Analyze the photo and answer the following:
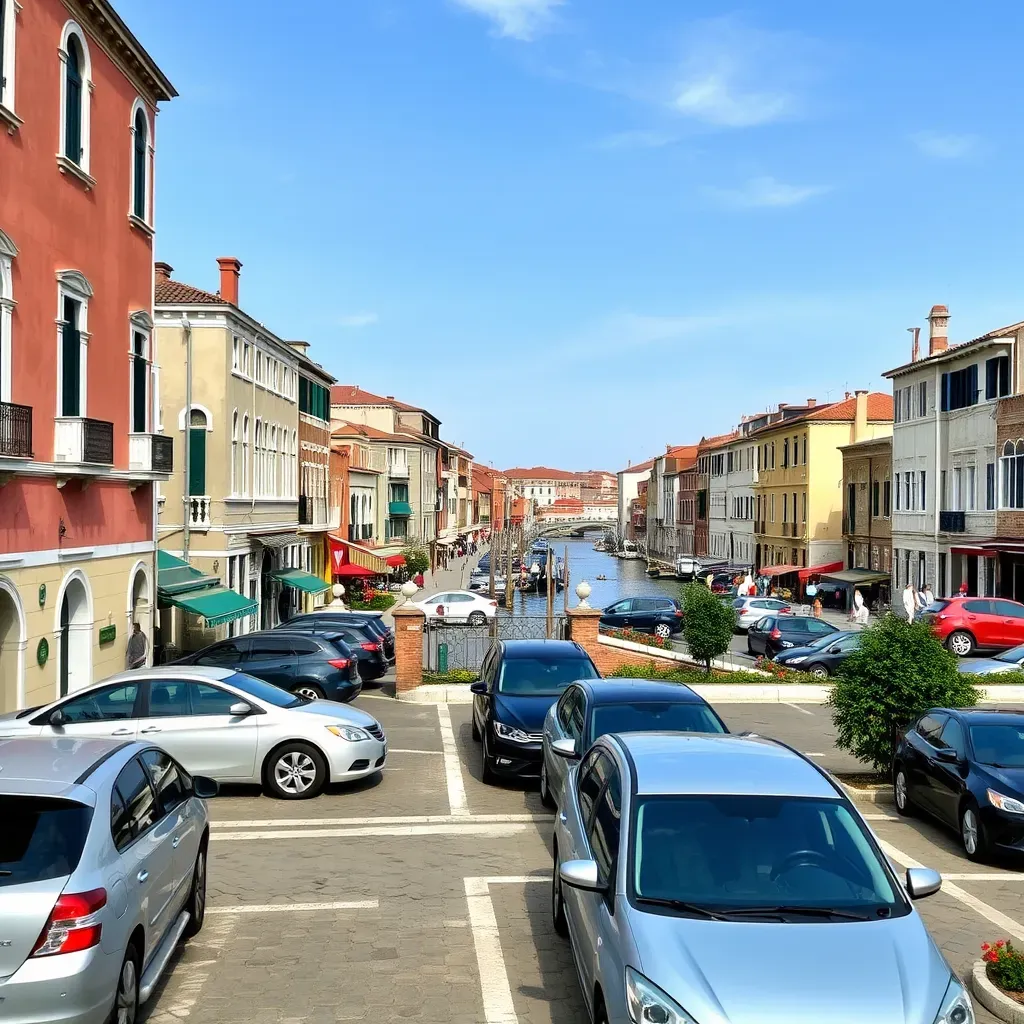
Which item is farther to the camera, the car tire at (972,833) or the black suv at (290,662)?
the black suv at (290,662)

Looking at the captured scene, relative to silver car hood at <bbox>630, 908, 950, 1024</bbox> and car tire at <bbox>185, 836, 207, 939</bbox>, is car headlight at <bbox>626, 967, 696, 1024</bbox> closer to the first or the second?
silver car hood at <bbox>630, 908, 950, 1024</bbox>

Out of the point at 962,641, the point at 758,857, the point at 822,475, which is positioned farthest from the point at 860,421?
the point at 758,857

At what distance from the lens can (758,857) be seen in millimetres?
5684

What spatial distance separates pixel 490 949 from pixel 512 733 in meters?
5.46

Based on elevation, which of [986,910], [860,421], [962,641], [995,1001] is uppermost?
[860,421]

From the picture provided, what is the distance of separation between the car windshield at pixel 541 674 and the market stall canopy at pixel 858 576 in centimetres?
4117

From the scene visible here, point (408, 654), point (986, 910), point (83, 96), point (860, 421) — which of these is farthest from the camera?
point (860, 421)

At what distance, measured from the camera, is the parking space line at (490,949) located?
660cm

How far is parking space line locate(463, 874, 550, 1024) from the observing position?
6602mm

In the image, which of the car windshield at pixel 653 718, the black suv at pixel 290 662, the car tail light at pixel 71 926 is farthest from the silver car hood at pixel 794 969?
the black suv at pixel 290 662

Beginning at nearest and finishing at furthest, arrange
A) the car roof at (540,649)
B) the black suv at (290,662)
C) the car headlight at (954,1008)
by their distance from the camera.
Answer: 1. the car headlight at (954,1008)
2. the car roof at (540,649)
3. the black suv at (290,662)

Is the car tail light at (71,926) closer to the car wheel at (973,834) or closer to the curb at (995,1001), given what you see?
the curb at (995,1001)

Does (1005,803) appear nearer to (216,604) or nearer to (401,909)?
(401,909)

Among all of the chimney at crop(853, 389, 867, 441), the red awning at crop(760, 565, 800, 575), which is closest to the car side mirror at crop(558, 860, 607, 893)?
the red awning at crop(760, 565, 800, 575)
